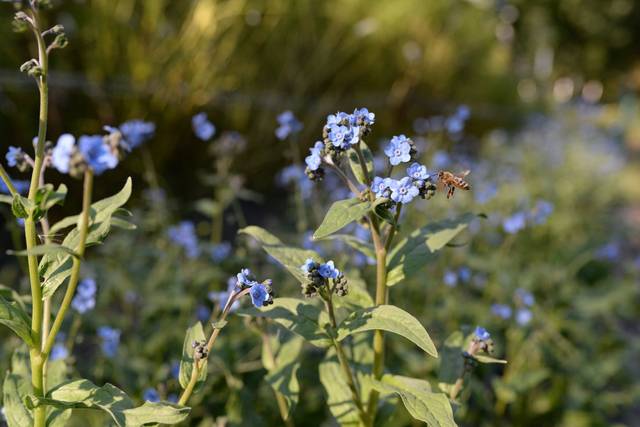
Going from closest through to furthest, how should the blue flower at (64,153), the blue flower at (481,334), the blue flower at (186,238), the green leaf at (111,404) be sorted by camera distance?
the blue flower at (64,153) < the green leaf at (111,404) < the blue flower at (481,334) < the blue flower at (186,238)

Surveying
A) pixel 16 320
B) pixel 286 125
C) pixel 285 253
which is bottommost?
pixel 16 320

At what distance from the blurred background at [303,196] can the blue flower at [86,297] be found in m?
0.10

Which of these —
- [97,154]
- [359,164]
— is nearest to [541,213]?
[359,164]

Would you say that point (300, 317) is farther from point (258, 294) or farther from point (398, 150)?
point (398, 150)

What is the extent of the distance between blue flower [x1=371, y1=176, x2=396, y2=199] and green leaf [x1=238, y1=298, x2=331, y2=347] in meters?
0.36

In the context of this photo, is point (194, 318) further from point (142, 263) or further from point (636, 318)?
point (636, 318)

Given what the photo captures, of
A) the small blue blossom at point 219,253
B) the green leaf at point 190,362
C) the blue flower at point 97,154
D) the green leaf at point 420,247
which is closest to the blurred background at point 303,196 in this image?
the small blue blossom at point 219,253

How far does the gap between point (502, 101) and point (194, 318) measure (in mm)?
A: 8111

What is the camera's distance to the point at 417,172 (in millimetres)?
1340

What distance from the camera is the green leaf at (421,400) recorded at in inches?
51.3

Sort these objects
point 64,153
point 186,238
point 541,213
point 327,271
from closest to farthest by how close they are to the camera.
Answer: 1. point 64,153
2. point 327,271
3. point 186,238
4. point 541,213

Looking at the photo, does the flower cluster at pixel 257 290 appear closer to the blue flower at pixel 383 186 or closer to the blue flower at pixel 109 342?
the blue flower at pixel 383 186

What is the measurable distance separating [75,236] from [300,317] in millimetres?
558

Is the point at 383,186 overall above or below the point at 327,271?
above
